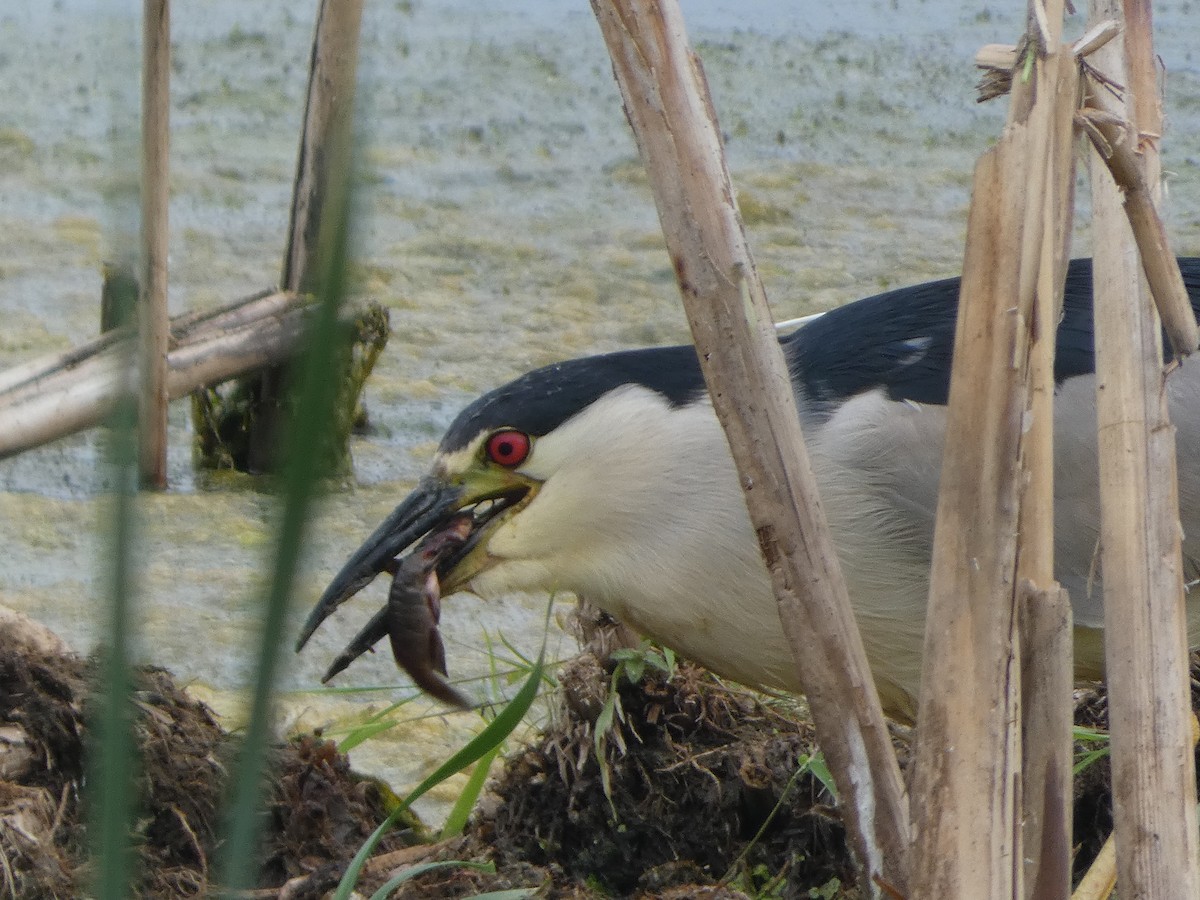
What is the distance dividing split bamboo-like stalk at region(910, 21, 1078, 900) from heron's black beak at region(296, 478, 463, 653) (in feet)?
3.34

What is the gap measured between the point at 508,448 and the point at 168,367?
1.48 meters

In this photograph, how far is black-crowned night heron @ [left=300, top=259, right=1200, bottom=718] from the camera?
204cm

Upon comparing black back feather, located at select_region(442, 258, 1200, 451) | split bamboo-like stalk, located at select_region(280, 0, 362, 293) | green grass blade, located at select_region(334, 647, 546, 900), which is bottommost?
green grass blade, located at select_region(334, 647, 546, 900)

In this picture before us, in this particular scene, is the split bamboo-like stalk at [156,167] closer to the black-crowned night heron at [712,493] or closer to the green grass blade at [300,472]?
the black-crowned night heron at [712,493]

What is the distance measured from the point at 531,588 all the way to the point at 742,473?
2.83ft

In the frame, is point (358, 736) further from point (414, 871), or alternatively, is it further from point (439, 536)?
point (414, 871)

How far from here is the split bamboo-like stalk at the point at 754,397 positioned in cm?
128

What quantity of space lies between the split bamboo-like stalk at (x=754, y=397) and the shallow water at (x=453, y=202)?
1.39 m

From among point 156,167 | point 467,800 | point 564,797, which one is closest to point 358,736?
point 467,800

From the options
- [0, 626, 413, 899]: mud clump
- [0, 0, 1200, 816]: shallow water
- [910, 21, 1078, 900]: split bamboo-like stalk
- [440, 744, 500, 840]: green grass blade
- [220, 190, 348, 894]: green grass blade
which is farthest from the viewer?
[0, 0, 1200, 816]: shallow water

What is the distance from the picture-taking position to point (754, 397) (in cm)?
133

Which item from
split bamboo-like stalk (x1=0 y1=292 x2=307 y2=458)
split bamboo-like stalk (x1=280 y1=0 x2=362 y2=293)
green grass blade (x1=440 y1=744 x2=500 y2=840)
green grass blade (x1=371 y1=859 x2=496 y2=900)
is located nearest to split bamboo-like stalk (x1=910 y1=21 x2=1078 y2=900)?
green grass blade (x1=371 y1=859 x2=496 y2=900)

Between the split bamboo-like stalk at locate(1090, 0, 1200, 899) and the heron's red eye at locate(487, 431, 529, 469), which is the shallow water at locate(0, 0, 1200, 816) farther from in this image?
the split bamboo-like stalk at locate(1090, 0, 1200, 899)

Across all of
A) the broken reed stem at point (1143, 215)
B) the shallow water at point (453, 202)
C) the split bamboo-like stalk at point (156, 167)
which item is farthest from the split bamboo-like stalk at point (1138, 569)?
the split bamboo-like stalk at point (156, 167)
